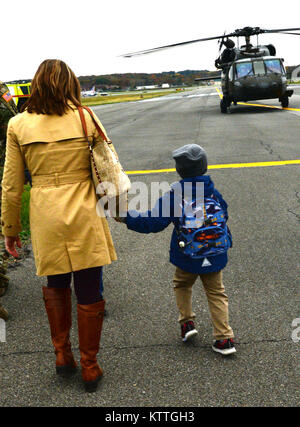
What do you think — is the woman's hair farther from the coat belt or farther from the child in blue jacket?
the child in blue jacket

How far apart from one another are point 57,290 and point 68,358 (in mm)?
472

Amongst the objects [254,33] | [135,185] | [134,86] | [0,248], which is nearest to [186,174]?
[0,248]

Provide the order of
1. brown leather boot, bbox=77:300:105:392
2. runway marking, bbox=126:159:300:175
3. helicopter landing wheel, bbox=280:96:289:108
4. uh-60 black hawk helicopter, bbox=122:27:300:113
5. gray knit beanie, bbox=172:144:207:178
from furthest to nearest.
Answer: helicopter landing wheel, bbox=280:96:289:108
uh-60 black hawk helicopter, bbox=122:27:300:113
runway marking, bbox=126:159:300:175
gray knit beanie, bbox=172:144:207:178
brown leather boot, bbox=77:300:105:392

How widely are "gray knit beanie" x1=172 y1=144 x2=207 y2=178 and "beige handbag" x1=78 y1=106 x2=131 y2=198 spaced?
1.35 ft

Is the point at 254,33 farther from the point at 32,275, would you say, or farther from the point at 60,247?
the point at 60,247

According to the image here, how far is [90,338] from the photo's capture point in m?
2.69

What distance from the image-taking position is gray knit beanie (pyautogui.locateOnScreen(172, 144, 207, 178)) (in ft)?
9.08

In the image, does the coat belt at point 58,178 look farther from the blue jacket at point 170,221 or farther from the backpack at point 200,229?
the backpack at point 200,229

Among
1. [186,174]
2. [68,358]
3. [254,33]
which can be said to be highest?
[254,33]

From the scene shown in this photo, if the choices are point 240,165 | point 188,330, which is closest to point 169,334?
point 188,330

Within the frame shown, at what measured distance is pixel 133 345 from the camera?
3.22 metres

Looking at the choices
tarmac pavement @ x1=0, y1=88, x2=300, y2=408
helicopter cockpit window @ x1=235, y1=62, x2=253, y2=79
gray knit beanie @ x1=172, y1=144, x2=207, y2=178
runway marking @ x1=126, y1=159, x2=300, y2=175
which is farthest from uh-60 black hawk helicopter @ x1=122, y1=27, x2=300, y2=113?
gray knit beanie @ x1=172, y1=144, x2=207, y2=178

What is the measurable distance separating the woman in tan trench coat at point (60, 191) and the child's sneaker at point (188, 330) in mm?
740

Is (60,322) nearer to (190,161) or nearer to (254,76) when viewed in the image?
(190,161)
